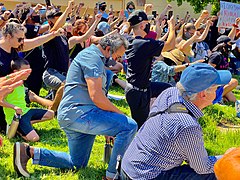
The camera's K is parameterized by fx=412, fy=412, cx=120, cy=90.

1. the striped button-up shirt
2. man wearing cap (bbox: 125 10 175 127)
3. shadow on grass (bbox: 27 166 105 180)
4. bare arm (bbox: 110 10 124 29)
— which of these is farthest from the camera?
bare arm (bbox: 110 10 124 29)

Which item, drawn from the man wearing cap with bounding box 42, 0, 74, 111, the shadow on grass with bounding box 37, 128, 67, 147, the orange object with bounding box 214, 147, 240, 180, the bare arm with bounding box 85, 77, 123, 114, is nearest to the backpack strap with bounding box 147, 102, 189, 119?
the bare arm with bounding box 85, 77, 123, 114

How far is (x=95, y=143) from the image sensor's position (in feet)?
18.7

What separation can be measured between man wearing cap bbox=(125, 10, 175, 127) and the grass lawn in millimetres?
753

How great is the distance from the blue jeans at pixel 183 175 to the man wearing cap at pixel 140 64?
2290 millimetres

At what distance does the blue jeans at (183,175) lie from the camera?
319 centimetres

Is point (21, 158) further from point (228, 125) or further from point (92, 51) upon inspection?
point (228, 125)

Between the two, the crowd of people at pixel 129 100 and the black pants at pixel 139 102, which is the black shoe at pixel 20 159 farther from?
the black pants at pixel 139 102

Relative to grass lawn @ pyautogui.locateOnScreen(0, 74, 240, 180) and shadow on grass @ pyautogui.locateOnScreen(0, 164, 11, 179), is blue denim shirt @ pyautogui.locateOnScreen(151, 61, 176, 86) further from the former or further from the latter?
shadow on grass @ pyautogui.locateOnScreen(0, 164, 11, 179)

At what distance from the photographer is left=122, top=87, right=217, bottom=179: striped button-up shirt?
3.06m

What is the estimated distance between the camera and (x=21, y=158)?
4348 mm

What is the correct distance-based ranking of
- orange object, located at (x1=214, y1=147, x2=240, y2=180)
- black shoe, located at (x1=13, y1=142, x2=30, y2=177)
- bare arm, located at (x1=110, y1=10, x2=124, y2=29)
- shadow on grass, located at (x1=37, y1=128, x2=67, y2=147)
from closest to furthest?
orange object, located at (x1=214, y1=147, x2=240, y2=180) → black shoe, located at (x1=13, y1=142, x2=30, y2=177) → shadow on grass, located at (x1=37, y1=128, x2=67, y2=147) → bare arm, located at (x1=110, y1=10, x2=124, y2=29)

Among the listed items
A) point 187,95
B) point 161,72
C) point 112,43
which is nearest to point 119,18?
point 161,72

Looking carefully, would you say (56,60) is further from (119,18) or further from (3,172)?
(119,18)

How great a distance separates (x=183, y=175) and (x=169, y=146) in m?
0.32
